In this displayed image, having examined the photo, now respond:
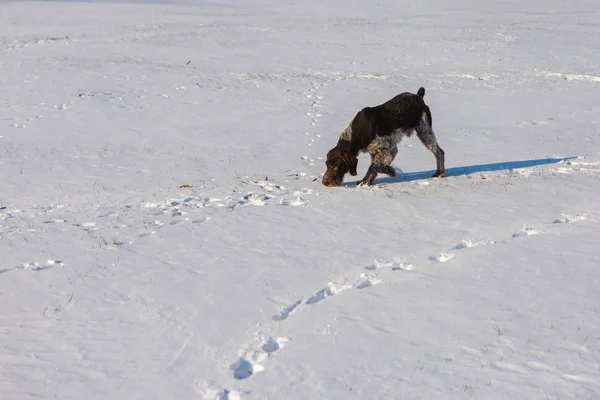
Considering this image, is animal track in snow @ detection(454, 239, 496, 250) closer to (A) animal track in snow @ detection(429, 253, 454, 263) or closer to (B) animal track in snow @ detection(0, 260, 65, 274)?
(A) animal track in snow @ detection(429, 253, 454, 263)

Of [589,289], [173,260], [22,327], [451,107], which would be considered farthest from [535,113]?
[22,327]

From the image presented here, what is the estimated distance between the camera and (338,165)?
983cm

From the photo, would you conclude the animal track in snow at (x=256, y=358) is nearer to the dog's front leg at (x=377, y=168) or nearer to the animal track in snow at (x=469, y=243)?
the animal track in snow at (x=469, y=243)

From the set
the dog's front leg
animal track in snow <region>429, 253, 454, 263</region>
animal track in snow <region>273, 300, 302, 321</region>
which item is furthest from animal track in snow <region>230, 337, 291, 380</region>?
the dog's front leg

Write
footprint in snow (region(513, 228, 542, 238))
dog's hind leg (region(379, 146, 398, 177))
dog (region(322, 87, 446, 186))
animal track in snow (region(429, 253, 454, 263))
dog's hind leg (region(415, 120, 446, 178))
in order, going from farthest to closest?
dog's hind leg (region(415, 120, 446, 178)) < dog's hind leg (region(379, 146, 398, 177)) < dog (region(322, 87, 446, 186)) < footprint in snow (region(513, 228, 542, 238)) < animal track in snow (region(429, 253, 454, 263))

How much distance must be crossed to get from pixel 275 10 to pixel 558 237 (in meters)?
35.9

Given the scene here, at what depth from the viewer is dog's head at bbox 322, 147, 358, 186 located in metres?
9.79

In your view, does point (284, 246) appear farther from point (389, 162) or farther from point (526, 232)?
point (389, 162)

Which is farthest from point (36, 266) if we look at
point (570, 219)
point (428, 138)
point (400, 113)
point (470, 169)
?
point (470, 169)

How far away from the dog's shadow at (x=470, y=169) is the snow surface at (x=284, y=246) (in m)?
0.09

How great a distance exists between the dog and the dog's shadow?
19.5 inches

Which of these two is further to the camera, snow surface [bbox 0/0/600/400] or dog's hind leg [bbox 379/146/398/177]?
dog's hind leg [bbox 379/146/398/177]

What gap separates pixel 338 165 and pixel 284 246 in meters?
2.66

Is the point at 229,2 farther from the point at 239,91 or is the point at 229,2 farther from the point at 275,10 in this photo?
the point at 239,91
